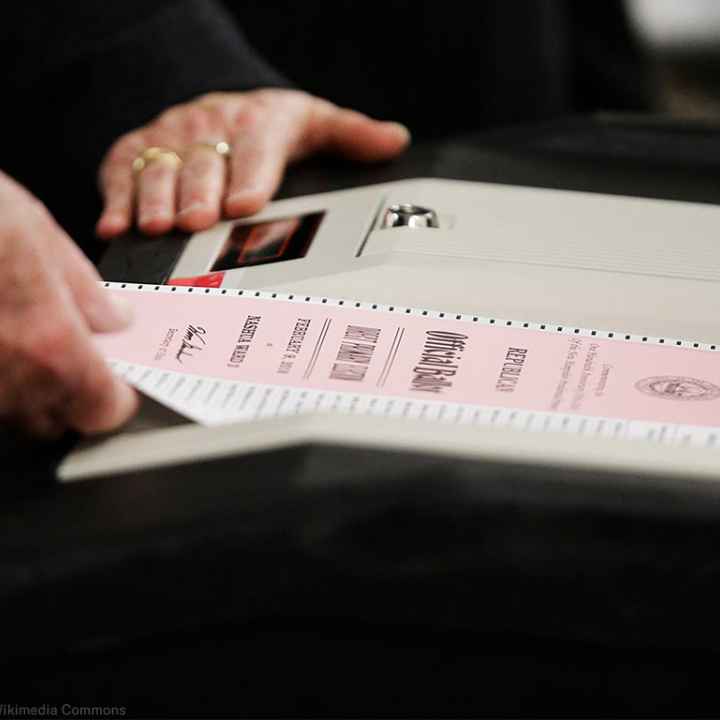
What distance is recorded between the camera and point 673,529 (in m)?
0.44

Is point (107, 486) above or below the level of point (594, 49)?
above

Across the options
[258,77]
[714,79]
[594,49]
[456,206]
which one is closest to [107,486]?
[456,206]

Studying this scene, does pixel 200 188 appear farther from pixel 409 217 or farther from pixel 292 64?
pixel 292 64

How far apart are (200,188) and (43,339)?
27 cm

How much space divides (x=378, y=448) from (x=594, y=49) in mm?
1107

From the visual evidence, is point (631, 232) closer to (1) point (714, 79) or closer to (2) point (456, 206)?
(2) point (456, 206)

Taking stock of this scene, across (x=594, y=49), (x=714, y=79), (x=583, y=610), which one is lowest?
(x=714, y=79)

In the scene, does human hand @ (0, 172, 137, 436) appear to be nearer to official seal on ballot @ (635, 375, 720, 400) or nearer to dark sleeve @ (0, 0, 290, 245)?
official seal on ballot @ (635, 375, 720, 400)

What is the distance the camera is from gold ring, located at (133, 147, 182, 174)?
2.57ft

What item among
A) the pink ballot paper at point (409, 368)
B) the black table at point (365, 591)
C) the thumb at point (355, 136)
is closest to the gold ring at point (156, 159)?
the thumb at point (355, 136)

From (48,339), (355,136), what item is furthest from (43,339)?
(355,136)

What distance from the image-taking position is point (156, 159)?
790 mm

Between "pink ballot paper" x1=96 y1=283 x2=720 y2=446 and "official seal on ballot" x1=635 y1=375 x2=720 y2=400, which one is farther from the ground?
"pink ballot paper" x1=96 y1=283 x2=720 y2=446

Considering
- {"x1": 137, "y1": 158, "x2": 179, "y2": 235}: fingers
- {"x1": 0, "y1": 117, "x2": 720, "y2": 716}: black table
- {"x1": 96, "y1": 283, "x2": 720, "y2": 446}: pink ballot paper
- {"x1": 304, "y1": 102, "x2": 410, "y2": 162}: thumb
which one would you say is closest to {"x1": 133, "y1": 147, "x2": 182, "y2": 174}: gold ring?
{"x1": 137, "y1": 158, "x2": 179, "y2": 235}: fingers
